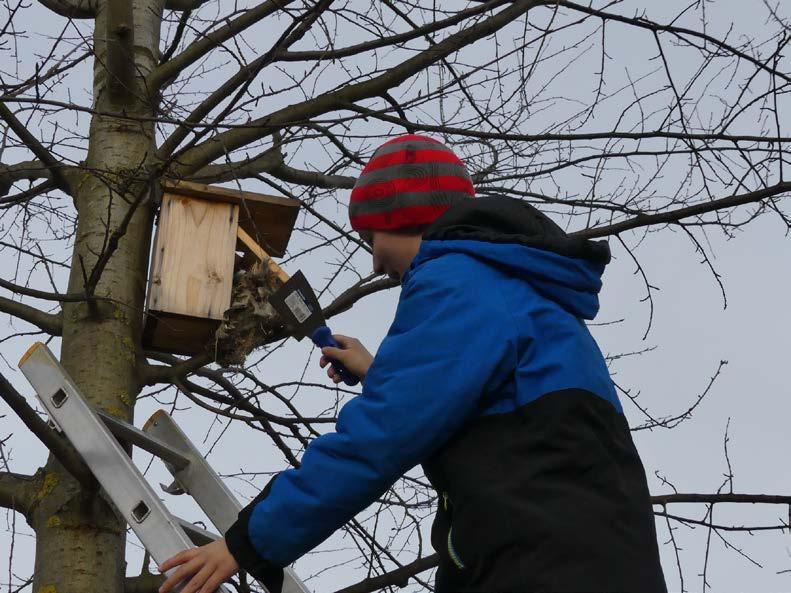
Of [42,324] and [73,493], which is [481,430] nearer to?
[73,493]

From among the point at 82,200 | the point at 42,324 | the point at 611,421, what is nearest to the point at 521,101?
the point at 82,200

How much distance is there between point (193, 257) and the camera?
353cm

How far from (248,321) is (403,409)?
5.48 ft

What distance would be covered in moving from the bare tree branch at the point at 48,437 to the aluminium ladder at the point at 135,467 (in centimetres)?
4

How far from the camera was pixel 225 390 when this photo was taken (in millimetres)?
3971

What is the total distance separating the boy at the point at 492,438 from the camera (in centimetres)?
181

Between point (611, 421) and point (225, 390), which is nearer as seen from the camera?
point (611, 421)

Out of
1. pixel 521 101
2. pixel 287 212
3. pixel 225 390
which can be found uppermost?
pixel 521 101

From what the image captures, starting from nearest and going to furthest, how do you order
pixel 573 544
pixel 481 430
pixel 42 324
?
1. pixel 573 544
2. pixel 481 430
3. pixel 42 324

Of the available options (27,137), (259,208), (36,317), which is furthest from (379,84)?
(36,317)

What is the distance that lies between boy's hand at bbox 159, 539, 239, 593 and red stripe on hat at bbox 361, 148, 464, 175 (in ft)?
2.87

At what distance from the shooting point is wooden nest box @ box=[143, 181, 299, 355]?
11.3ft

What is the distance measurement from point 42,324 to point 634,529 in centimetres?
231

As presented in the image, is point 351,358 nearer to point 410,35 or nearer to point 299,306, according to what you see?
point 299,306
